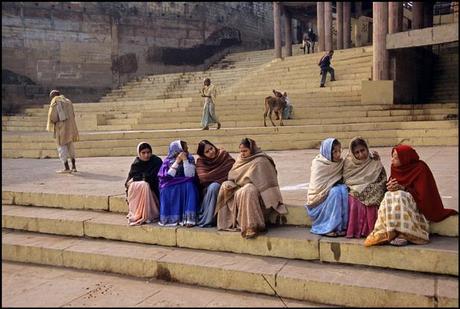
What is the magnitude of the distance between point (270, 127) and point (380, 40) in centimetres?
521

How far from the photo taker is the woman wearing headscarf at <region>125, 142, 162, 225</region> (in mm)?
4629

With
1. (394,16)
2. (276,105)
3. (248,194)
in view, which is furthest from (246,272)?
(394,16)

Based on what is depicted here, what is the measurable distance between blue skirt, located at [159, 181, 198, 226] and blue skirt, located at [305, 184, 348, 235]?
1220 millimetres

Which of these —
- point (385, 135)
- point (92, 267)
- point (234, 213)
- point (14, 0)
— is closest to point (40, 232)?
point (92, 267)

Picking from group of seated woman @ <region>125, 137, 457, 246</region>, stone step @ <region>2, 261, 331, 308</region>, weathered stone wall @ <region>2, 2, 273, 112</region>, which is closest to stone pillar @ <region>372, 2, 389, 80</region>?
group of seated woman @ <region>125, 137, 457, 246</region>

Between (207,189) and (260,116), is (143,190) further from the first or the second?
(260,116)

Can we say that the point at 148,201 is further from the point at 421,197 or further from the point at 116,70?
the point at 116,70

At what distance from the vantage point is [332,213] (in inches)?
153

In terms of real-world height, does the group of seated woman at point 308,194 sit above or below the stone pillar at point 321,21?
below

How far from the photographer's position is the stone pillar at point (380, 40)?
13.0 meters

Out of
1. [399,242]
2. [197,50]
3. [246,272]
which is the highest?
[197,50]

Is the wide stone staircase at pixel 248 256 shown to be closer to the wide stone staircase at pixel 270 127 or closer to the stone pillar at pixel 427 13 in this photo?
the wide stone staircase at pixel 270 127

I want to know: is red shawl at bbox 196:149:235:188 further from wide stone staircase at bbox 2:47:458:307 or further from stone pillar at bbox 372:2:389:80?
stone pillar at bbox 372:2:389:80

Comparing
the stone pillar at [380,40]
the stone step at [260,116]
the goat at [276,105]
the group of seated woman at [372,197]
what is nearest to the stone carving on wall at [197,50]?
the stone step at [260,116]
